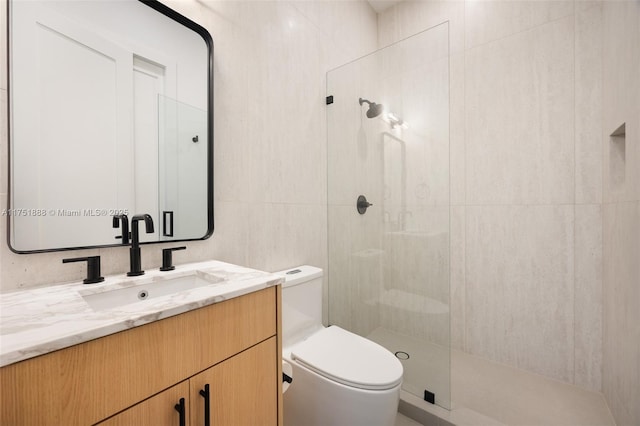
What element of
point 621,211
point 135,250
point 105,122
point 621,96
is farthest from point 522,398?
point 105,122

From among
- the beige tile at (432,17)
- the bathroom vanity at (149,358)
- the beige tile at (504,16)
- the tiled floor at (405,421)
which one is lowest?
the tiled floor at (405,421)

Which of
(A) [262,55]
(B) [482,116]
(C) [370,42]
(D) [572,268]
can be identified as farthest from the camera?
(C) [370,42]

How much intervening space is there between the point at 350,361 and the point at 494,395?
42.2 inches

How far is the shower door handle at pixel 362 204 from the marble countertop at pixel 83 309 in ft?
3.32

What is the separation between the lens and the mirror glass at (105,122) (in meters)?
0.78

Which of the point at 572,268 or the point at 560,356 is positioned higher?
the point at 572,268

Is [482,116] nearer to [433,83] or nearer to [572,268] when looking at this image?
[433,83]

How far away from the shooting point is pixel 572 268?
1694mm

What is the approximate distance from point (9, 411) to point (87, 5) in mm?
1111

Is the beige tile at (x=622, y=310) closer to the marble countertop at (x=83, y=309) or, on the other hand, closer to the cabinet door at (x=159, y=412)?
the marble countertop at (x=83, y=309)

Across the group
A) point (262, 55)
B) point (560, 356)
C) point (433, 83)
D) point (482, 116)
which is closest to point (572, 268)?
point (560, 356)

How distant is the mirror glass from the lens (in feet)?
2.57

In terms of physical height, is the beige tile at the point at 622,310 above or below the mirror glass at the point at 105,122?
below

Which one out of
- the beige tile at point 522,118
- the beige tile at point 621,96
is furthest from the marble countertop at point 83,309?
the beige tile at point 522,118
